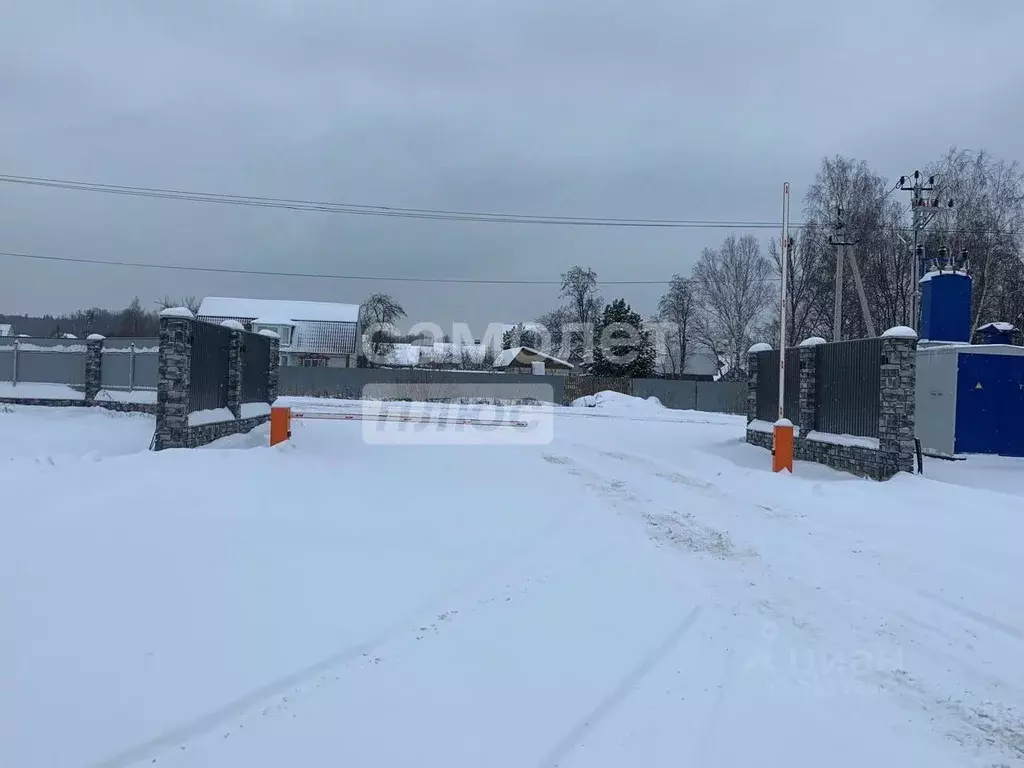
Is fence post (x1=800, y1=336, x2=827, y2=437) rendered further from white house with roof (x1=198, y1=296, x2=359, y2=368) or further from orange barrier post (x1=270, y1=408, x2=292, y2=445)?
white house with roof (x1=198, y1=296, x2=359, y2=368)

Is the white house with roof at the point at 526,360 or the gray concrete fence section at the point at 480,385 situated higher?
the white house with roof at the point at 526,360

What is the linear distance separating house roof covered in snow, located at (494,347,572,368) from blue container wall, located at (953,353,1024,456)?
41.1 m

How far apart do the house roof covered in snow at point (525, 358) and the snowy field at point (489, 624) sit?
152 ft

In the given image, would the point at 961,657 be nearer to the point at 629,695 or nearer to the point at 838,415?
the point at 629,695

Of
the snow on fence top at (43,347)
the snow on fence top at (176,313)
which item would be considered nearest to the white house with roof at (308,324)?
the snow on fence top at (43,347)

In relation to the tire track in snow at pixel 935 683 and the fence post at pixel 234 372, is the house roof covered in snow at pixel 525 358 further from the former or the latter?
the tire track in snow at pixel 935 683

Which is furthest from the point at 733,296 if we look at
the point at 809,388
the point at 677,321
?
the point at 809,388

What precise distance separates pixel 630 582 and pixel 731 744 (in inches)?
114

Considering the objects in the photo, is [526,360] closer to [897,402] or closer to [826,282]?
[826,282]

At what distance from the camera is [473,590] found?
20.8 feet

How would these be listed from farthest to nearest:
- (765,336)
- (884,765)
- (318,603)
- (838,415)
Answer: (765,336)
(838,415)
(318,603)
(884,765)

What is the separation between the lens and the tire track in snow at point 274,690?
3604mm

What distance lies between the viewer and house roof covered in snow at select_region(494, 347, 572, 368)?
57.2 meters

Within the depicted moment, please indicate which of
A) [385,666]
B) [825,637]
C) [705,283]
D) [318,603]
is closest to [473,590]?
[318,603]
